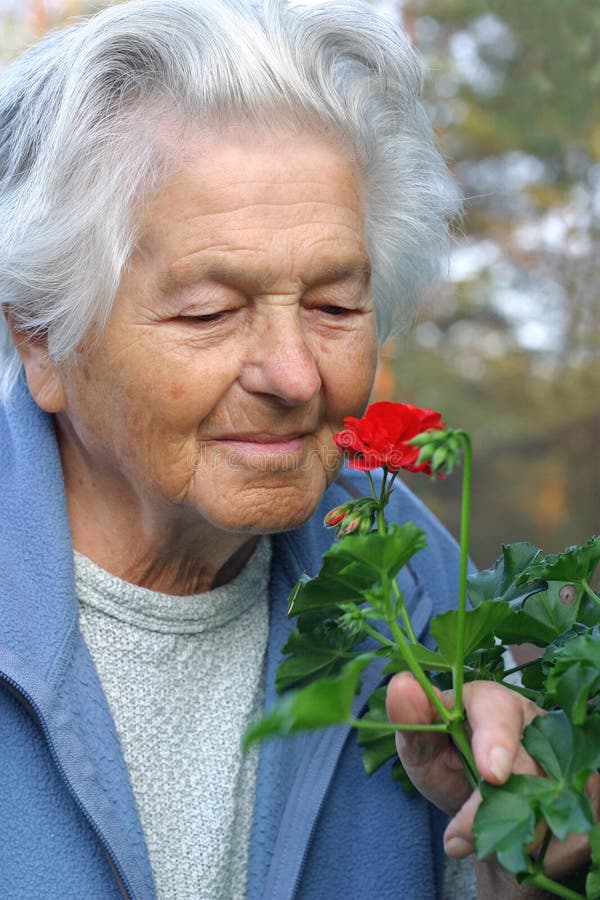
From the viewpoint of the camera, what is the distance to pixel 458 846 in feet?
4.40

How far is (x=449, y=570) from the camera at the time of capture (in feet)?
7.41

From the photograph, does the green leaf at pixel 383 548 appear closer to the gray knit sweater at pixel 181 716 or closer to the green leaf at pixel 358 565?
the green leaf at pixel 358 565

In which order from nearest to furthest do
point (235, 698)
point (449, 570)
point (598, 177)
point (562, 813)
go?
Result: point (562, 813), point (235, 698), point (449, 570), point (598, 177)

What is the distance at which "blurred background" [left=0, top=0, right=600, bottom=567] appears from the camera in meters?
7.79

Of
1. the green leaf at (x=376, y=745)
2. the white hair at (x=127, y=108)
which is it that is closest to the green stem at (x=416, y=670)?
the green leaf at (x=376, y=745)

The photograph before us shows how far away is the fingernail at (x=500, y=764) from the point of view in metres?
1.18

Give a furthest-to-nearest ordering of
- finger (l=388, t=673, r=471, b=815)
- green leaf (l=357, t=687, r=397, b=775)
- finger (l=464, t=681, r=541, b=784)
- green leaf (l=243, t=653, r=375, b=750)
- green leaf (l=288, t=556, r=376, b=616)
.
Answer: green leaf (l=357, t=687, r=397, b=775)
finger (l=388, t=673, r=471, b=815)
green leaf (l=288, t=556, r=376, b=616)
finger (l=464, t=681, r=541, b=784)
green leaf (l=243, t=653, r=375, b=750)

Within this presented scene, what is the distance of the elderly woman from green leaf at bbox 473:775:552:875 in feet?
0.96

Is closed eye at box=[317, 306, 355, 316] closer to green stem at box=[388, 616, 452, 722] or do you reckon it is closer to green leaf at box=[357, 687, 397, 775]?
green leaf at box=[357, 687, 397, 775]

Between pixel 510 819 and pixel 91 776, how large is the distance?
735 mm

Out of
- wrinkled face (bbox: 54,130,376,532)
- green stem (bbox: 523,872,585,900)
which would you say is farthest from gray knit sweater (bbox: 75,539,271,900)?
green stem (bbox: 523,872,585,900)

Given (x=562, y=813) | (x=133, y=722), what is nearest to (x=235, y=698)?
(x=133, y=722)

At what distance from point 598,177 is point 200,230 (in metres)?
6.67

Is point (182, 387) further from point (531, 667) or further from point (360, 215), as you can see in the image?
point (531, 667)
